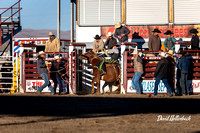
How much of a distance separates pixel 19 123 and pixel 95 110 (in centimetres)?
323

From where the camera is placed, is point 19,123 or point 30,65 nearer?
point 19,123

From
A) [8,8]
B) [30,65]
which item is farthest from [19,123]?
[8,8]

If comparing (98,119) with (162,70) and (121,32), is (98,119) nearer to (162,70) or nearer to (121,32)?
(162,70)

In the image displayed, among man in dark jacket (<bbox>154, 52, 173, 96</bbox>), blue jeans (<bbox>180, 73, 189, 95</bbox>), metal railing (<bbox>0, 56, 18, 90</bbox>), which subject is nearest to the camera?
man in dark jacket (<bbox>154, 52, 173, 96</bbox>)

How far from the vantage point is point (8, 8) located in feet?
118

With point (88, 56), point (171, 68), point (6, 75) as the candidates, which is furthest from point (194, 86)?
point (6, 75)

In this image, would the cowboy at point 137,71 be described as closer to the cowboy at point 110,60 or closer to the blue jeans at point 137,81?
the blue jeans at point 137,81

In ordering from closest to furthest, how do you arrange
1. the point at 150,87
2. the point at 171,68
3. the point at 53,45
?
the point at 171,68, the point at 150,87, the point at 53,45

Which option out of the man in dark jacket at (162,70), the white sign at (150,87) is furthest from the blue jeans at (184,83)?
the man in dark jacket at (162,70)

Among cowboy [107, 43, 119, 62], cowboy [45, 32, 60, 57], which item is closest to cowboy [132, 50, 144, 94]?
cowboy [107, 43, 119, 62]

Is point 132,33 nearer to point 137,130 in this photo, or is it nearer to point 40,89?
point 40,89

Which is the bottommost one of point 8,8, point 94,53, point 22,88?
point 22,88

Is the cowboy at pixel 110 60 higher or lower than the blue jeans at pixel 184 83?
higher

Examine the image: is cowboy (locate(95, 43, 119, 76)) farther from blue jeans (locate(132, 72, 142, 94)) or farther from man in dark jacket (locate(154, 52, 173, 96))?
man in dark jacket (locate(154, 52, 173, 96))
